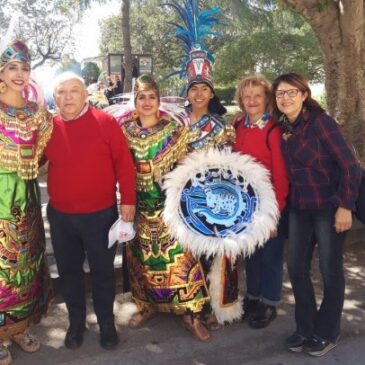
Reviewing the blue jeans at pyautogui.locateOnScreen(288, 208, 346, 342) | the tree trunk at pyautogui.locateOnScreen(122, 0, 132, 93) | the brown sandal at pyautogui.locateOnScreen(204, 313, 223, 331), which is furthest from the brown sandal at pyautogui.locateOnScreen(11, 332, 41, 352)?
the tree trunk at pyautogui.locateOnScreen(122, 0, 132, 93)

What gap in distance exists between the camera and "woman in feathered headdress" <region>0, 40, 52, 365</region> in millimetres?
2697

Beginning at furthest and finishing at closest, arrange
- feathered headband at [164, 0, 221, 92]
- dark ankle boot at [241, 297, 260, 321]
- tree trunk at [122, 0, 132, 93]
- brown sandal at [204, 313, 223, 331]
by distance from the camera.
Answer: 1. tree trunk at [122, 0, 132, 93]
2. feathered headband at [164, 0, 221, 92]
3. dark ankle boot at [241, 297, 260, 321]
4. brown sandal at [204, 313, 223, 331]

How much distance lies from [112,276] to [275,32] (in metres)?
13.5

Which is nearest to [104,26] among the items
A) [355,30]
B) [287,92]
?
[355,30]

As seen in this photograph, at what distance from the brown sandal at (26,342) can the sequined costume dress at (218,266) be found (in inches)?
47.6

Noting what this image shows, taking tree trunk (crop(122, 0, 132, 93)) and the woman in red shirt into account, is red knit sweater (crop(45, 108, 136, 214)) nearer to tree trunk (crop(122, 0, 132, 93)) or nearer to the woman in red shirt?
the woman in red shirt

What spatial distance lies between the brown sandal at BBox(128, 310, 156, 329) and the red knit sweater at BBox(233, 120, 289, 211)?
1259mm

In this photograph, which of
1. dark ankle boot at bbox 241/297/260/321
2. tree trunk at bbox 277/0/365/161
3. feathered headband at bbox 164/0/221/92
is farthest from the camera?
tree trunk at bbox 277/0/365/161

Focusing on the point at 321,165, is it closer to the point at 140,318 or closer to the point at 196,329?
the point at 196,329

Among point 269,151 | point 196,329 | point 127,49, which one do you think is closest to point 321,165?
point 269,151

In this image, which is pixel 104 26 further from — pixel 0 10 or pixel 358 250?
pixel 358 250

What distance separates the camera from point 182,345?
312 centimetres

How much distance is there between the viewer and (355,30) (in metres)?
4.89

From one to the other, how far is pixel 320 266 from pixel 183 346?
1059mm
